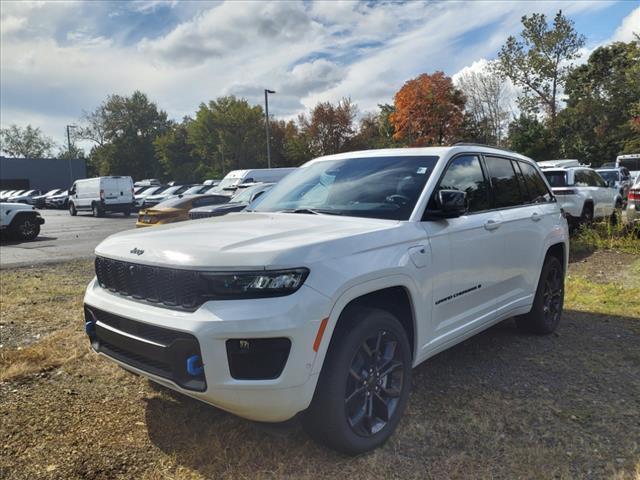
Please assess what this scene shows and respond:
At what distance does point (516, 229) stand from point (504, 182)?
0.46 meters

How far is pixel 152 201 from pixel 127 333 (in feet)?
94.1

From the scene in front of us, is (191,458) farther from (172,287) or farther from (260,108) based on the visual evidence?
(260,108)

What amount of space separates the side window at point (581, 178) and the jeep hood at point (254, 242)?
1025cm

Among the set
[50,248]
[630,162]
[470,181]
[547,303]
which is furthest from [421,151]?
[630,162]

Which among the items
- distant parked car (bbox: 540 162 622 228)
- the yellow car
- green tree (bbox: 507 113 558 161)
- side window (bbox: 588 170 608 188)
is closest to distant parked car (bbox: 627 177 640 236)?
distant parked car (bbox: 540 162 622 228)

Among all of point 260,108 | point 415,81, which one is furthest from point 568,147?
point 260,108

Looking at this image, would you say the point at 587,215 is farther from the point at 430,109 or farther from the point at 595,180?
the point at 430,109

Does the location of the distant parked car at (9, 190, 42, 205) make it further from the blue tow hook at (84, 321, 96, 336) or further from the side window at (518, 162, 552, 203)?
the side window at (518, 162, 552, 203)

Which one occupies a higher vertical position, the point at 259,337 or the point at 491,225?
the point at 491,225

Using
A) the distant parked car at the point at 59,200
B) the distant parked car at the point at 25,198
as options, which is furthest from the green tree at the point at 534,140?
the distant parked car at the point at 25,198

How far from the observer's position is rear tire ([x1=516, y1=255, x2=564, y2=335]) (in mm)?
4871

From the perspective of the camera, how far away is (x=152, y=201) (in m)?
30.0

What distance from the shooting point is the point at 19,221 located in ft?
48.7

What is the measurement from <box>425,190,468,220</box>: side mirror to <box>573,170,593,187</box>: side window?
32.0ft
